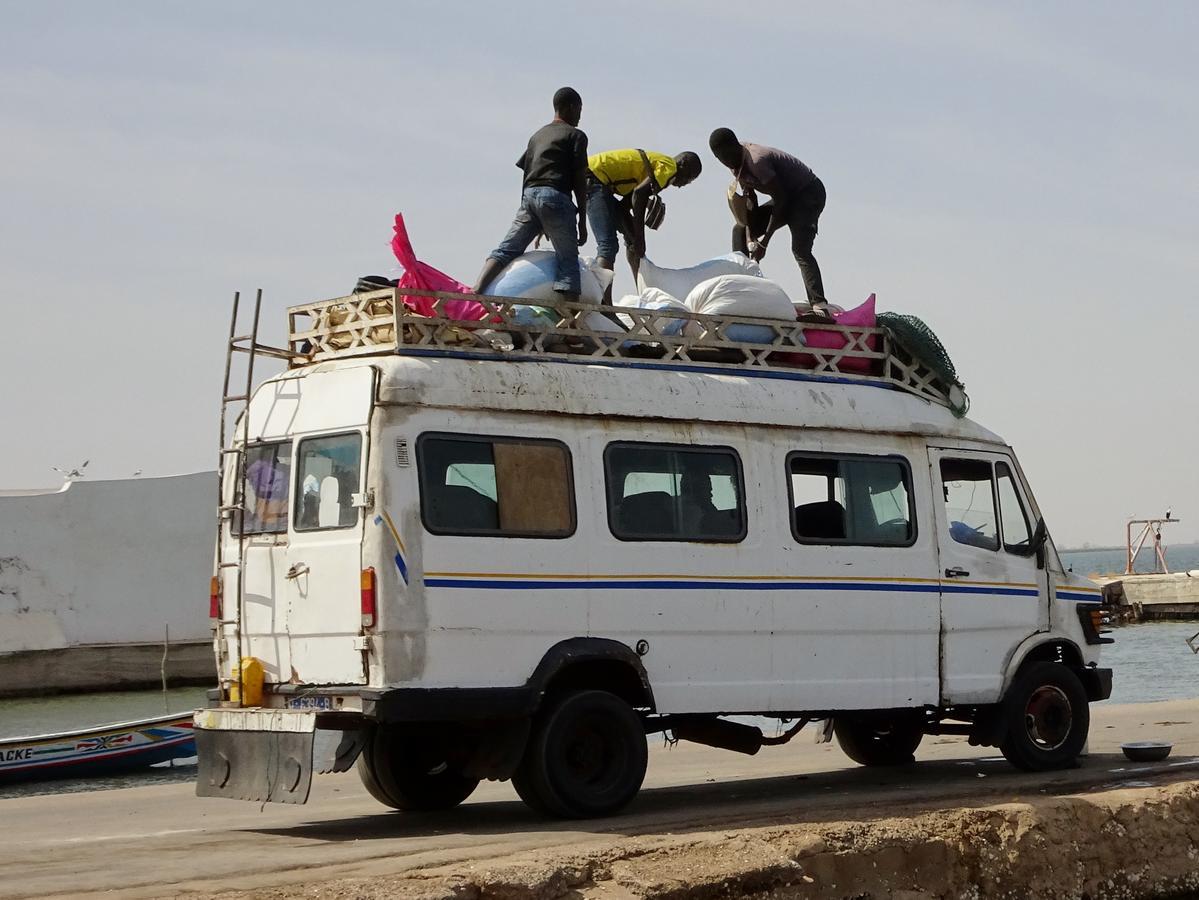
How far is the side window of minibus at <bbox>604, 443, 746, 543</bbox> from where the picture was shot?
1012 cm

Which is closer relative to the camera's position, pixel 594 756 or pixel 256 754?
pixel 256 754

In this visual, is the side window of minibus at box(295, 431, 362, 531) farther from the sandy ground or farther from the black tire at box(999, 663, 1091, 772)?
the black tire at box(999, 663, 1091, 772)

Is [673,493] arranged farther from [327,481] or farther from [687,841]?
[687,841]

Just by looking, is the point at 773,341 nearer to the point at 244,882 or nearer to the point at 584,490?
the point at 584,490

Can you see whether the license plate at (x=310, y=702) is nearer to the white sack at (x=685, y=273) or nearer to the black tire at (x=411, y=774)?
the black tire at (x=411, y=774)

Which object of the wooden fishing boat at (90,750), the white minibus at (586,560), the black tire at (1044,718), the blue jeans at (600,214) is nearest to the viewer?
the white minibus at (586,560)

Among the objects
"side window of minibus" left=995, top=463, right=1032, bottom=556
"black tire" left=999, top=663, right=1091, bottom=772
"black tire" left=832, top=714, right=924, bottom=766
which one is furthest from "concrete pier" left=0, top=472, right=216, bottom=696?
"black tire" left=999, top=663, right=1091, bottom=772

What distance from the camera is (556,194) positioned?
10.7m

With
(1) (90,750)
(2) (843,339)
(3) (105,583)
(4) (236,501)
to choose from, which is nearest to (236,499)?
(4) (236,501)

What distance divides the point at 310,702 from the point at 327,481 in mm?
1214

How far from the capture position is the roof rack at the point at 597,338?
9.79m

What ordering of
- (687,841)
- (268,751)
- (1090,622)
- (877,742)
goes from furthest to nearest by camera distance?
(877,742), (1090,622), (268,751), (687,841)

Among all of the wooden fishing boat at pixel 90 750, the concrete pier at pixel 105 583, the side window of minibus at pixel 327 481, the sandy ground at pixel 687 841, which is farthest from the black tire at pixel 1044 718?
the concrete pier at pixel 105 583

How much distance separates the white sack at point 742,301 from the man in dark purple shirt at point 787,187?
0.98 metres
